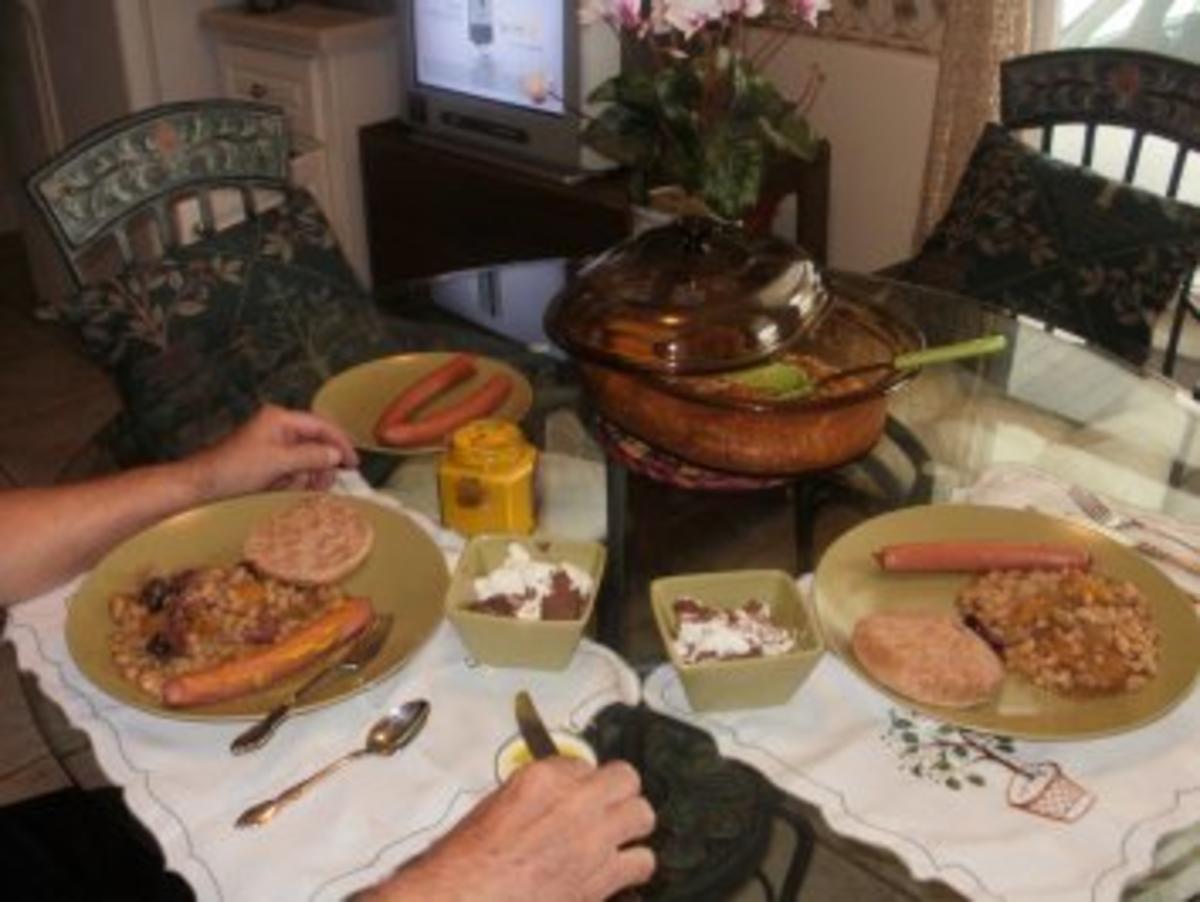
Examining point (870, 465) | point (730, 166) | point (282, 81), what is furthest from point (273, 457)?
point (282, 81)

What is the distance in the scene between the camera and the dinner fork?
4.57 feet

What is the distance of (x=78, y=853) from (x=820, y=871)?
80 cm

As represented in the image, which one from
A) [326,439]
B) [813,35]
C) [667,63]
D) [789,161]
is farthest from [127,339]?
[813,35]

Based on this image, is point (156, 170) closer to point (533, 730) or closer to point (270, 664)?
point (270, 664)

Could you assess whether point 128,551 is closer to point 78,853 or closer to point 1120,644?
point 78,853

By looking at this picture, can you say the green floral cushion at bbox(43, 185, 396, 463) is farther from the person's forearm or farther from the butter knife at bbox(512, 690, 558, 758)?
the butter knife at bbox(512, 690, 558, 758)

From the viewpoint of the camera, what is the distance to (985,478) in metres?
1.51

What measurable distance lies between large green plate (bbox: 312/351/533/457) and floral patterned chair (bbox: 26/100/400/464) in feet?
0.45

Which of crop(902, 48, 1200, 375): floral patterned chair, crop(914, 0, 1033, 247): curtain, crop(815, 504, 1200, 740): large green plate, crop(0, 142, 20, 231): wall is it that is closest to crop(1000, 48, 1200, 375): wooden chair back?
crop(902, 48, 1200, 375): floral patterned chair

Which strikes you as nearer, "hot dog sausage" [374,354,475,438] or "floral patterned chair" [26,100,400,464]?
"hot dog sausage" [374,354,475,438]

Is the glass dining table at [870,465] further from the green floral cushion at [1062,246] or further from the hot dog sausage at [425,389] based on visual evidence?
the green floral cushion at [1062,246]

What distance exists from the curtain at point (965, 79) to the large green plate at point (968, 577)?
1772 mm

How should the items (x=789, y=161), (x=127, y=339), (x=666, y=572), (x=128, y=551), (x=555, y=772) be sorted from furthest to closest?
(x=789, y=161) < (x=127, y=339) < (x=666, y=572) < (x=128, y=551) < (x=555, y=772)

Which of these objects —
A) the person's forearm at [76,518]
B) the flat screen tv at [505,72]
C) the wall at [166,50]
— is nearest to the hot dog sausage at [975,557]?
the person's forearm at [76,518]
